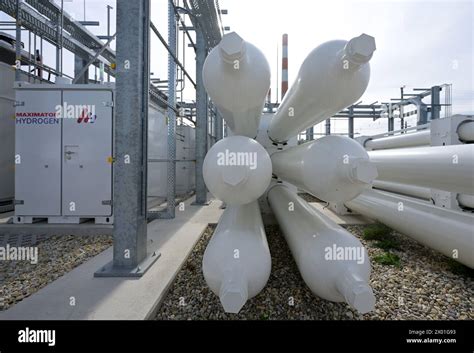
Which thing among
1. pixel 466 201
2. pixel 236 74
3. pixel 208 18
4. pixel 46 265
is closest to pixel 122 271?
pixel 46 265

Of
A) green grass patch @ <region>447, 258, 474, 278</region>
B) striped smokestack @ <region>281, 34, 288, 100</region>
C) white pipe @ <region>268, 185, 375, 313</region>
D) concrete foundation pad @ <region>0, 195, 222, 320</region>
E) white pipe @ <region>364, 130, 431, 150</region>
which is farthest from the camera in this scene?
striped smokestack @ <region>281, 34, 288, 100</region>

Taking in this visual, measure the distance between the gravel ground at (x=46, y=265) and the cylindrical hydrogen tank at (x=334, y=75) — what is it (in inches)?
102

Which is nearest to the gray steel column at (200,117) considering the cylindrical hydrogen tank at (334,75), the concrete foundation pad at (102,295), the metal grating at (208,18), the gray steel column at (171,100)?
the metal grating at (208,18)

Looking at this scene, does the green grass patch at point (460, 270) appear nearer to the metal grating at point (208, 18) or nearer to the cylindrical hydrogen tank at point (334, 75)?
the cylindrical hydrogen tank at point (334, 75)

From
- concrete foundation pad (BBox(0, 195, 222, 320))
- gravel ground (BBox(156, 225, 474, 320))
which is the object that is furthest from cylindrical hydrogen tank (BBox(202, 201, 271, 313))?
concrete foundation pad (BBox(0, 195, 222, 320))

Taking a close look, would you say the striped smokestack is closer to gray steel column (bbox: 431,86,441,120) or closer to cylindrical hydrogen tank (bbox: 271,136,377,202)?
gray steel column (bbox: 431,86,441,120)

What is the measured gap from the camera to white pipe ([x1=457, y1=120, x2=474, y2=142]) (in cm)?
235

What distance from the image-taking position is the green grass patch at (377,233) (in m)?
3.08

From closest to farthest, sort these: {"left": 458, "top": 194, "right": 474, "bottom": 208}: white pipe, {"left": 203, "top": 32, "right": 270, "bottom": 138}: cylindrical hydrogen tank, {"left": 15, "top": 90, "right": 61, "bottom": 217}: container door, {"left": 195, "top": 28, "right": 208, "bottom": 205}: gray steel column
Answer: {"left": 203, "top": 32, "right": 270, "bottom": 138}: cylindrical hydrogen tank → {"left": 458, "top": 194, "right": 474, "bottom": 208}: white pipe → {"left": 15, "top": 90, "right": 61, "bottom": 217}: container door → {"left": 195, "top": 28, "right": 208, "bottom": 205}: gray steel column

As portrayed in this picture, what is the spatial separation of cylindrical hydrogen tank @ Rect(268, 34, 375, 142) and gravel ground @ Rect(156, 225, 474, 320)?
4.57ft

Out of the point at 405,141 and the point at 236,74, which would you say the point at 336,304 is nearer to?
the point at 236,74

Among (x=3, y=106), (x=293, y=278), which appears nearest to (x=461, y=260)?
(x=293, y=278)

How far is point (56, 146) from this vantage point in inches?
133
